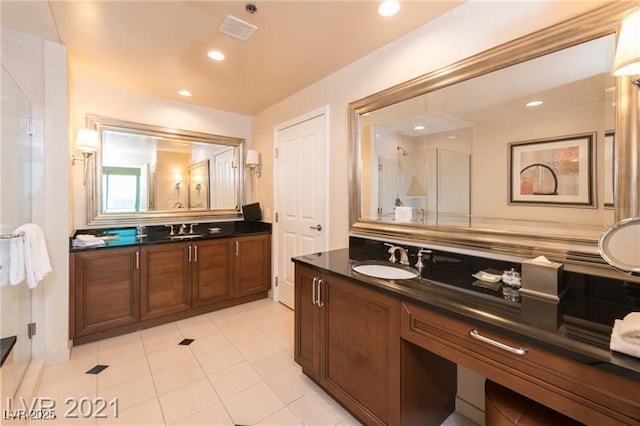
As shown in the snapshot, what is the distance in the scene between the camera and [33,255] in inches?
67.5

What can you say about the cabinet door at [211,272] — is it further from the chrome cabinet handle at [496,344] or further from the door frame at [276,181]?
the chrome cabinet handle at [496,344]

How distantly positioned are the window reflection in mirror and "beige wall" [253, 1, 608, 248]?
18 centimetres

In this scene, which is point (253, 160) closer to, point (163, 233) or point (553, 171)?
point (163, 233)

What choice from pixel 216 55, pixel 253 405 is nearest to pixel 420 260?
pixel 253 405

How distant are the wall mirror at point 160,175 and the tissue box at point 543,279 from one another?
334 centimetres

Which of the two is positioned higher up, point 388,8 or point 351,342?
point 388,8

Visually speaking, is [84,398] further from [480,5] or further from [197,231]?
[480,5]

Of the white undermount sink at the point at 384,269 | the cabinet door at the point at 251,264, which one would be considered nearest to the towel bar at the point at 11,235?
the cabinet door at the point at 251,264

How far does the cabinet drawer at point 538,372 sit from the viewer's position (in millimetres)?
773

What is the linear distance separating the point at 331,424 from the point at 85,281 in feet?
7.56

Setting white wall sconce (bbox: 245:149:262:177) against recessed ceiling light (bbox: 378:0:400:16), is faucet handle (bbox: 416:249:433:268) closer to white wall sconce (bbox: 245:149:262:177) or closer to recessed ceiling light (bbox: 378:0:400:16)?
recessed ceiling light (bbox: 378:0:400:16)

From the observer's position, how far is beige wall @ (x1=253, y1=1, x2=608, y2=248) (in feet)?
4.66

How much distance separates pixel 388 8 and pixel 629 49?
3.94 feet

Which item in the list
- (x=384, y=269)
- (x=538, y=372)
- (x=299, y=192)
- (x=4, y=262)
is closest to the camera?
(x=538, y=372)
